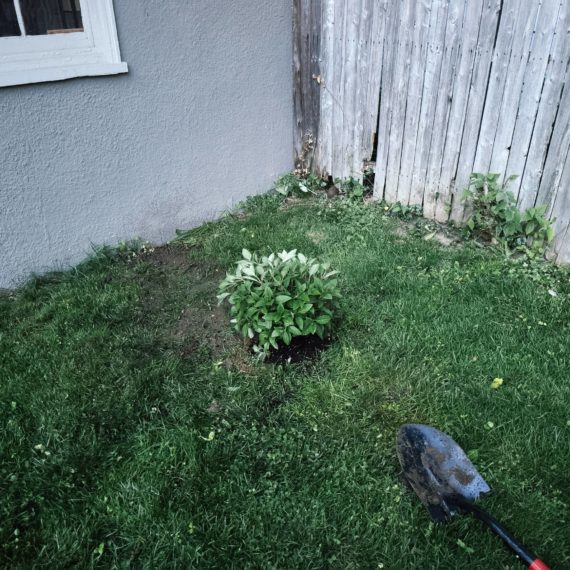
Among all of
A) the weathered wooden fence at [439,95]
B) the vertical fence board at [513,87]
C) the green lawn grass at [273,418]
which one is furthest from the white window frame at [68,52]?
the vertical fence board at [513,87]

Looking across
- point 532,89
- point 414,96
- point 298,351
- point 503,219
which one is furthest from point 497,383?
point 414,96

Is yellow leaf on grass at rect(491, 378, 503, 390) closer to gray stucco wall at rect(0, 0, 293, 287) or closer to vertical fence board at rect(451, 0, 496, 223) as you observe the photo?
vertical fence board at rect(451, 0, 496, 223)

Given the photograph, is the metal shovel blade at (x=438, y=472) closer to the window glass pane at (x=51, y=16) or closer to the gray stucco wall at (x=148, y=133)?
the gray stucco wall at (x=148, y=133)

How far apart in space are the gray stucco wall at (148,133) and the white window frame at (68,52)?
0.24 feet

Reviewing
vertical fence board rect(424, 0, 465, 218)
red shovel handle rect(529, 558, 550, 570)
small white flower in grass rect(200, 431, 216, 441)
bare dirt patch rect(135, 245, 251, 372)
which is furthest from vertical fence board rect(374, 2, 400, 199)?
red shovel handle rect(529, 558, 550, 570)

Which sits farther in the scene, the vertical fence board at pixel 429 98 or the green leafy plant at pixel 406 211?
the green leafy plant at pixel 406 211

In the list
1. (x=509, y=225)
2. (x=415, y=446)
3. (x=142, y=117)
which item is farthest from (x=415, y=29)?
(x=415, y=446)

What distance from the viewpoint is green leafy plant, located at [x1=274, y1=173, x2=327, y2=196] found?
5188 mm

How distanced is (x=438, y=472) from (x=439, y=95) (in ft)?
10.2

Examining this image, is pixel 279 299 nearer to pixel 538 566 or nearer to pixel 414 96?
pixel 538 566

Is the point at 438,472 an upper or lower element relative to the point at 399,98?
lower

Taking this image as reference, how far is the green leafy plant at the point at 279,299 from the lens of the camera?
9.19 feet

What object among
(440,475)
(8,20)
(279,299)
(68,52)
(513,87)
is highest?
(8,20)

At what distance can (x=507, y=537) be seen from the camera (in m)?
1.88
